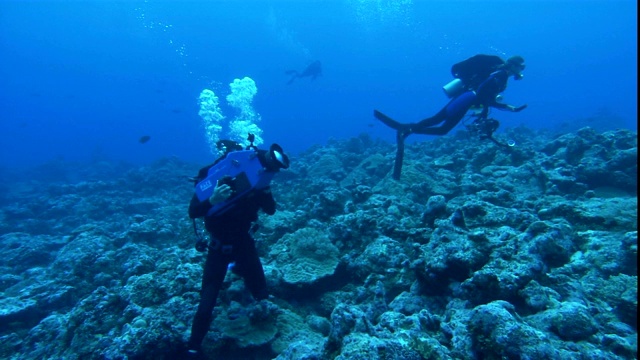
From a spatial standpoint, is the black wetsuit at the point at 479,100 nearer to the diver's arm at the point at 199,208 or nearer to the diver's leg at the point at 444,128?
the diver's leg at the point at 444,128

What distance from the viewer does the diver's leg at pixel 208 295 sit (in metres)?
4.07

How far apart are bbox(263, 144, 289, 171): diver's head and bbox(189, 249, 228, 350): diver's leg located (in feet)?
4.73

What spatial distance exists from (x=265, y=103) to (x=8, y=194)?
15249 centimetres

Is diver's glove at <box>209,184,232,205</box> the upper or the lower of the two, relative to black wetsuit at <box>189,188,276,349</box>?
upper

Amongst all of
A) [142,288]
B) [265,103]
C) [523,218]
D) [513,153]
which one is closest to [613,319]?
[523,218]

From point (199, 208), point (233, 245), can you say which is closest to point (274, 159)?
point (199, 208)

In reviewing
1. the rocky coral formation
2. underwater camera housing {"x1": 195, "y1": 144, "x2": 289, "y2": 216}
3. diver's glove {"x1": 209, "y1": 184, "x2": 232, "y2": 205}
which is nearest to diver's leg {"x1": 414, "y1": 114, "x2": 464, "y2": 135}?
the rocky coral formation

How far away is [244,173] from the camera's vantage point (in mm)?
4512

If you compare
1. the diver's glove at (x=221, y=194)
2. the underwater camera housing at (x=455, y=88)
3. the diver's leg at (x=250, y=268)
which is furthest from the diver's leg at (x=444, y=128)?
the diver's glove at (x=221, y=194)

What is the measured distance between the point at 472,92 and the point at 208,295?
8041 mm

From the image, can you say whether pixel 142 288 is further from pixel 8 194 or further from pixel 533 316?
pixel 8 194

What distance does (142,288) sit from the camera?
16.9ft

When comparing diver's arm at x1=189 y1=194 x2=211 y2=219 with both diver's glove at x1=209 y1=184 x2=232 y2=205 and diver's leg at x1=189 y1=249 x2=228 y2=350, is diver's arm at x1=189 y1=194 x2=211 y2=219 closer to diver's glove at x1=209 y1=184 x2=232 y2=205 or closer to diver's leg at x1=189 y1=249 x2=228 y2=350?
diver's glove at x1=209 y1=184 x2=232 y2=205

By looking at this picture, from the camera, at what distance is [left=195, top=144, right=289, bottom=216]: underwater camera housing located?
4.44 metres
